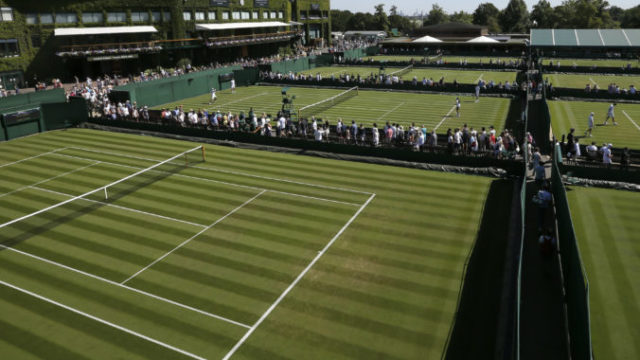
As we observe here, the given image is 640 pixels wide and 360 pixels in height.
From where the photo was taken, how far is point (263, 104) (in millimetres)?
47938

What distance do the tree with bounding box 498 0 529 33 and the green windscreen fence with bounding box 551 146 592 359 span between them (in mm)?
158720

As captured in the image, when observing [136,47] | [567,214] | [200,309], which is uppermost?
[136,47]

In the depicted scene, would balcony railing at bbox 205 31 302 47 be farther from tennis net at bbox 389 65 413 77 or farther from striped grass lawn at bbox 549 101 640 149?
striped grass lawn at bbox 549 101 640 149

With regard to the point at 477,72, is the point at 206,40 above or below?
above

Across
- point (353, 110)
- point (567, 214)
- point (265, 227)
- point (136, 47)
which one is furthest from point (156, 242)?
point (136, 47)

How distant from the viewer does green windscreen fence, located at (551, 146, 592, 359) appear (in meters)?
10.6

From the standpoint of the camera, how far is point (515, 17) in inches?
6142

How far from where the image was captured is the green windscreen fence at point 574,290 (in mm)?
10570

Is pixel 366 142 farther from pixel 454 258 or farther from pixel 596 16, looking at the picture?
pixel 596 16

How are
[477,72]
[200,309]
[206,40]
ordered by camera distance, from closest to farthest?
1. [200,309]
2. [477,72]
3. [206,40]

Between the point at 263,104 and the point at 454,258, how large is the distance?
1380 inches

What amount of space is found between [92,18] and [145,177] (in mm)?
50798

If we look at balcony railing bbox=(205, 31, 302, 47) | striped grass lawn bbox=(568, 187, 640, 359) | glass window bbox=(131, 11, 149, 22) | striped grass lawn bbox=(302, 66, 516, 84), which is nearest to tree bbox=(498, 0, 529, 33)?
balcony railing bbox=(205, 31, 302, 47)

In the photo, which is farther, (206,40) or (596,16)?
(596,16)
